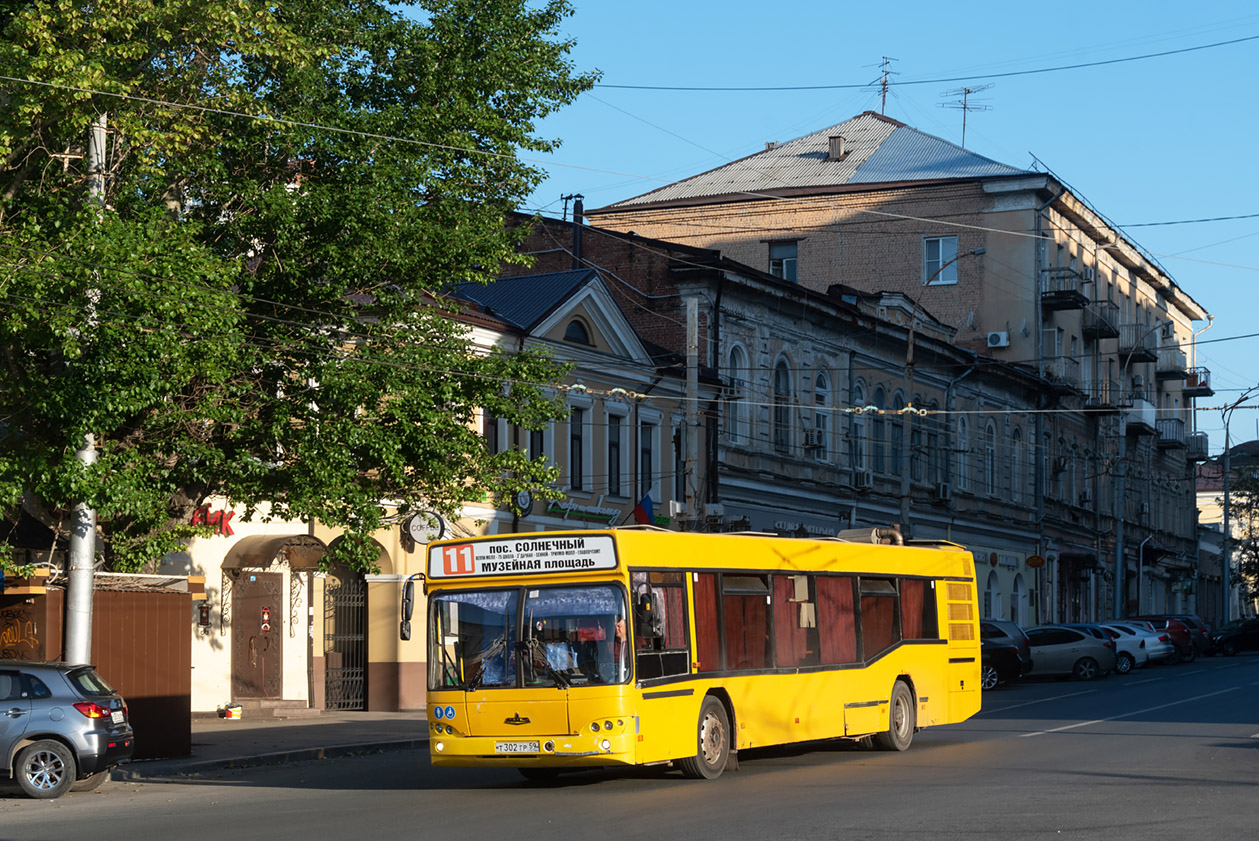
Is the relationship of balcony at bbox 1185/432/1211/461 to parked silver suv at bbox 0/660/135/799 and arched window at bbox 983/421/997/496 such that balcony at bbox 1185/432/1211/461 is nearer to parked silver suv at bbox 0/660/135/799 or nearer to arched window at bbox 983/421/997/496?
arched window at bbox 983/421/997/496

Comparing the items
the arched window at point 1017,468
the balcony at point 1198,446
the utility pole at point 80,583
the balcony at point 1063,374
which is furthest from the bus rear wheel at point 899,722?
the balcony at point 1198,446

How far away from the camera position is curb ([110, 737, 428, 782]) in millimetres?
19828

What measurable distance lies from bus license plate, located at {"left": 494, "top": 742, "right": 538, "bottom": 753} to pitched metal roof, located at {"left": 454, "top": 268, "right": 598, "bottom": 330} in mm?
17677

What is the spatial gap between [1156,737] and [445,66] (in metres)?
12.7

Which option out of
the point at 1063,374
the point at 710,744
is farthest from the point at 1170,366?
the point at 710,744

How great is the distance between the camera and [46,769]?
17.4m

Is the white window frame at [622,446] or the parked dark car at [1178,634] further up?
the white window frame at [622,446]

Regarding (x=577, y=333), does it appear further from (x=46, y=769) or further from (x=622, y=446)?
(x=46, y=769)

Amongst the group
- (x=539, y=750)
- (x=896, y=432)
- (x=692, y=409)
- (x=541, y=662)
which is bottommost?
(x=539, y=750)

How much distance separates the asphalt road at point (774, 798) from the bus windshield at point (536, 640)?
1144 mm

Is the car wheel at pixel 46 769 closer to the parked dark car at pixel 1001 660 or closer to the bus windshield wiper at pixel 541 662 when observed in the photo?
the bus windshield wiper at pixel 541 662

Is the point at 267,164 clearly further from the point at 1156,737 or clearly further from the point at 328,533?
the point at 1156,737

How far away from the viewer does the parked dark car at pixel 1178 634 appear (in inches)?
2050

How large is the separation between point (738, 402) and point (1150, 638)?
1561 cm
